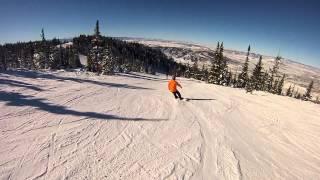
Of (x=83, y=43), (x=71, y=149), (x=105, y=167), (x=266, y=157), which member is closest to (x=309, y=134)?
(x=266, y=157)

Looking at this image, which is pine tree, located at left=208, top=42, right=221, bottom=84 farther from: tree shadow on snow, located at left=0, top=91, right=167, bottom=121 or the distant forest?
tree shadow on snow, located at left=0, top=91, right=167, bottom=121

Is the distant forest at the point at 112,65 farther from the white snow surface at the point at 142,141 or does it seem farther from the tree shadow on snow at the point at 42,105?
the tree shadow on snow at the point at 42,105

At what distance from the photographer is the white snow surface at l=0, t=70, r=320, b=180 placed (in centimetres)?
632

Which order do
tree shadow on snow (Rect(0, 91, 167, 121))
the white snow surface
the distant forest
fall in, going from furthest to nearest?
the distant forest < tree shadow on snow (Rect(0, 91, 167, 121)) < the white snow surface

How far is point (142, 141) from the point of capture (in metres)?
8.30

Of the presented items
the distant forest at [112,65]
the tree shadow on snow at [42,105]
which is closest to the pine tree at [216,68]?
the distant forest at [112,65]

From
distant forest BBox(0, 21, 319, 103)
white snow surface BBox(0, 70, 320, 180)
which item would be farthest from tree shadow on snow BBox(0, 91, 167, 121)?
distant forest BBox(0, 21, 319, 103)

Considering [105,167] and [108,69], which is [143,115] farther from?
[108,69]

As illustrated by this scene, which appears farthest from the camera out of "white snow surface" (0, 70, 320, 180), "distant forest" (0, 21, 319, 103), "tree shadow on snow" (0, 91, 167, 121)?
"distant forest" (0, 21, 319, 103)

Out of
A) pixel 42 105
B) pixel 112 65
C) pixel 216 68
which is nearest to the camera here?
pixel 42 105

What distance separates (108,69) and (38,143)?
154ft

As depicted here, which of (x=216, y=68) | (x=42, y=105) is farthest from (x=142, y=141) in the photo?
(x=216, y=68)

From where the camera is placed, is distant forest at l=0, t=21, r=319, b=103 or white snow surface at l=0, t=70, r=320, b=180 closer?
white snow surface at l=0, t=70, r=320, b=180

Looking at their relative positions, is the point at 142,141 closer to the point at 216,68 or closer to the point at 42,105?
the point at 42,105
